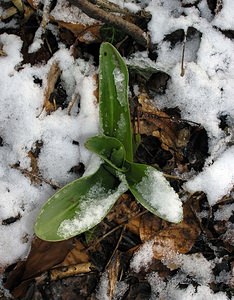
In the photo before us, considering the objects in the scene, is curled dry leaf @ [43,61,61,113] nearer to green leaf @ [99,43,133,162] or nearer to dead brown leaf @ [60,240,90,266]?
green leaf @ [99,43,133,162]

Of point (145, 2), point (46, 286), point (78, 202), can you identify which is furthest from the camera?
point (145, 2)

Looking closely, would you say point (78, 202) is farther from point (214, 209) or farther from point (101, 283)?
point (214, 209)

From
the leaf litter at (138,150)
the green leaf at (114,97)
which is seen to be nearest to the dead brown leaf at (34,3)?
the leaf litter at (138,150)

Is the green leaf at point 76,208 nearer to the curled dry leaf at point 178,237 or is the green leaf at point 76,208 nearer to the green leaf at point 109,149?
the green leaf at point 109,149

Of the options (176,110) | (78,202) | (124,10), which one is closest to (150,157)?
(176,110)


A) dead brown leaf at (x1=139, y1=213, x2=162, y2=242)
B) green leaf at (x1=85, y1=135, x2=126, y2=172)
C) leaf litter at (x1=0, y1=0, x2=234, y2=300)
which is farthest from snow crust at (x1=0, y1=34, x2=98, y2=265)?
dead brown leaf at (x1=139, y1=213, x2=162, y2=242)

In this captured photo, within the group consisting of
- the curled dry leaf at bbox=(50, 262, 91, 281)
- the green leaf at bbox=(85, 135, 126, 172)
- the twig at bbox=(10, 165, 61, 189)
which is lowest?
the curled dry leaf at bbox=(50, 262, 91, 281)
